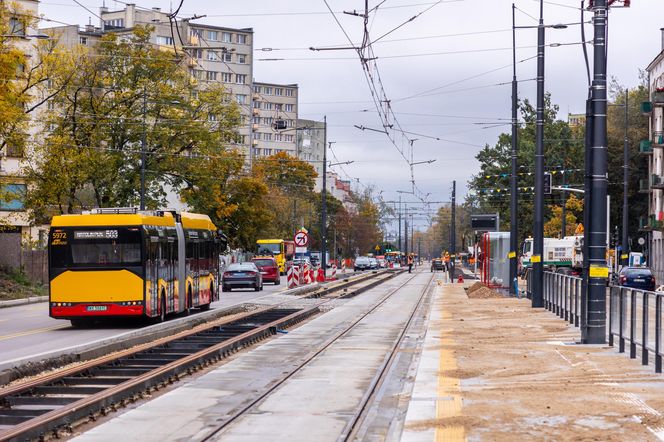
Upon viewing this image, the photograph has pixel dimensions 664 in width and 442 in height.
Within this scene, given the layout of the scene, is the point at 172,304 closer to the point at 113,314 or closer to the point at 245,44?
the point at 113,314

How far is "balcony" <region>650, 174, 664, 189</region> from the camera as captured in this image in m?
85.7

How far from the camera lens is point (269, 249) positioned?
311 ft

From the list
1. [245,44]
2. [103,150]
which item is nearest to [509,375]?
[103,150]

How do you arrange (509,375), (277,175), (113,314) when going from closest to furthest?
(509,375) → (113,314) → (277,175)

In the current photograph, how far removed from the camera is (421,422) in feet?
40.8

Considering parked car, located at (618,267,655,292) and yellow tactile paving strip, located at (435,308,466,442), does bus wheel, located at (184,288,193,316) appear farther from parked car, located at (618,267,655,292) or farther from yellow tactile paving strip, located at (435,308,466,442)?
parked car, located at (618,267,655,292)

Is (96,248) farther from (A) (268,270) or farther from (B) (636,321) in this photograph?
(A) (268,270)

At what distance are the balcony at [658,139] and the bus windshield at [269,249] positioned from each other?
30480mm

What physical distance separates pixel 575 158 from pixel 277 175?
Answer: 3659 cm

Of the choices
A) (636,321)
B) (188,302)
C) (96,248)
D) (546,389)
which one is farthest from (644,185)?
(546,389)

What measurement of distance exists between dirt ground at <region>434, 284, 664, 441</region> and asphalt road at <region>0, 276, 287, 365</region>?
7.47 meters

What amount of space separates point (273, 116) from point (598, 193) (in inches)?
5783

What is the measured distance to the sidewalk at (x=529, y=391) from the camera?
11789mm

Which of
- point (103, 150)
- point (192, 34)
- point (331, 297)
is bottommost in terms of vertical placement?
point (331, 297)
